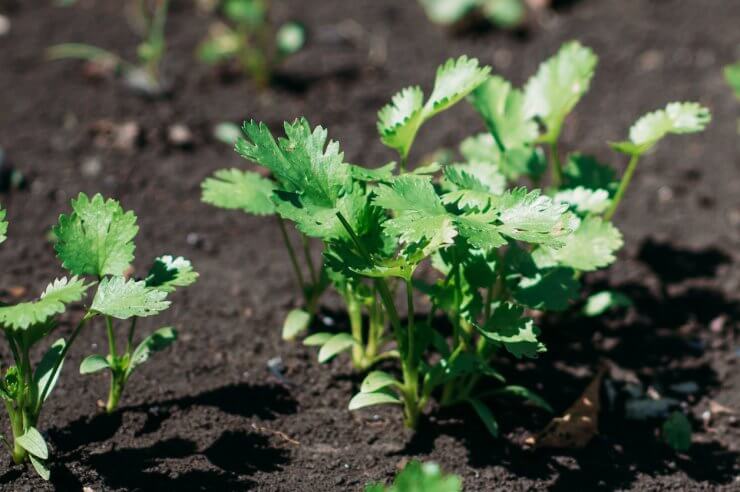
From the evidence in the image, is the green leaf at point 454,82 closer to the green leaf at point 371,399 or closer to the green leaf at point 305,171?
the green leaf at point 305,171

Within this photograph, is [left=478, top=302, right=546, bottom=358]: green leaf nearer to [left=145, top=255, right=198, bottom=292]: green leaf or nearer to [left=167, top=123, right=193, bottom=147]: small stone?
[left=145, top=255, right=198, bottom=292]: green leaf

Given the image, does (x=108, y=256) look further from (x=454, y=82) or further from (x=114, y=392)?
(x=454, y=82)

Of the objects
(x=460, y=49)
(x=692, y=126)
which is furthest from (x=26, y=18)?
(x=692, y=126)

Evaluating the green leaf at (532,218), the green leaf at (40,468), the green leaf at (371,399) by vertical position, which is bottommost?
the green leaf at (371,399)

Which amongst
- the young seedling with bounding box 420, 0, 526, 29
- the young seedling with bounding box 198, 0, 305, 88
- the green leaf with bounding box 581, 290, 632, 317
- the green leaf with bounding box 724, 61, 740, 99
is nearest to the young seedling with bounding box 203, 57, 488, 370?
the green leaf with bounding box 581, 290, 632, 317

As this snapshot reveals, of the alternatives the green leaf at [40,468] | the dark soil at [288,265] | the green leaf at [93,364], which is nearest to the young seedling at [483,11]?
the dark soil at [288,265]

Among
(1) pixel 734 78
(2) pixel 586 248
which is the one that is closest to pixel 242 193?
(2) pixel 586 248
